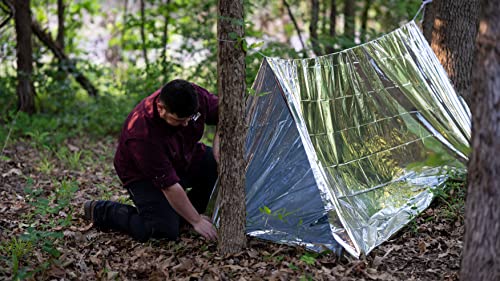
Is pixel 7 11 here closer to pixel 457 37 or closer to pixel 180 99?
pixel 180 99

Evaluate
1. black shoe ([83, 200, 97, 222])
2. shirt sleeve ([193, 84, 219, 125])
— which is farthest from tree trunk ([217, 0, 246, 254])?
black shoe ([83, 200, 97, 222])

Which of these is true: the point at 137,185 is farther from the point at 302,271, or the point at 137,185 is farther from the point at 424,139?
the point at 424,139

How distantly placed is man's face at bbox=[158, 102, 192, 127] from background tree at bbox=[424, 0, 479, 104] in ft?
7.25

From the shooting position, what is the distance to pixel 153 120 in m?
3.63

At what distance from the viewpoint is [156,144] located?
A: 140 inches

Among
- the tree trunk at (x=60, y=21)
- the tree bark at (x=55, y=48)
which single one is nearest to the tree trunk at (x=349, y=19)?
the tree bark at (x=55, y=48)

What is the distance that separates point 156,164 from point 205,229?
0.49m

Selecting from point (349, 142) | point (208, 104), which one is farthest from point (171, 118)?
point (349, 142)

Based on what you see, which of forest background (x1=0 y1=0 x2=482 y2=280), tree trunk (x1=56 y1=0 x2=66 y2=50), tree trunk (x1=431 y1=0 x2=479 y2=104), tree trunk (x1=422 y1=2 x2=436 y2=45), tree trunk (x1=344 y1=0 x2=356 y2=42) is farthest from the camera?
tree trunk (x1=56 y1=0 x2=66 y2=50)

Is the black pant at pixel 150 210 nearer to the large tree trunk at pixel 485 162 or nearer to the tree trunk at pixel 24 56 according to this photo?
the large tree trunk at pixel 485 162

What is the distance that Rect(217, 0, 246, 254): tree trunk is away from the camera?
302 cm

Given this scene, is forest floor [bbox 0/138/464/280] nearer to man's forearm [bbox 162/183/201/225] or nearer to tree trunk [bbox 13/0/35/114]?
man's forearm [bbox 162/183/201/225]

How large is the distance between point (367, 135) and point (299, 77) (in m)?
0.61

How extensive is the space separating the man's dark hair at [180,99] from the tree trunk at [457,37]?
2240mm
